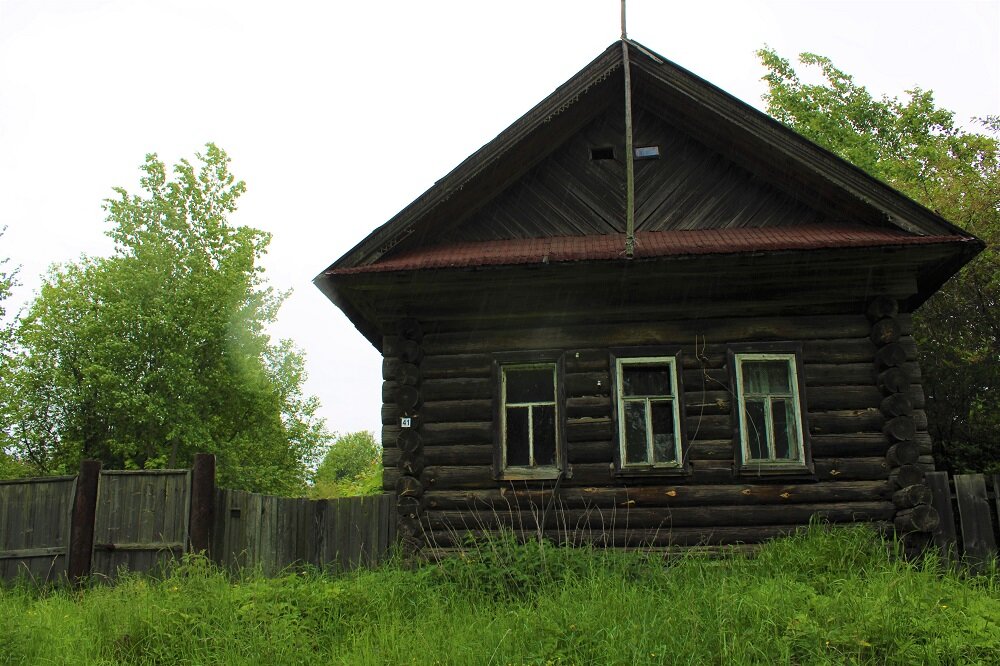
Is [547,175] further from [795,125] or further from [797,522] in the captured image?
[795,125]

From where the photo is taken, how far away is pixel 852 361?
389 inches

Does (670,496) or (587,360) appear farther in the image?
(587,360)

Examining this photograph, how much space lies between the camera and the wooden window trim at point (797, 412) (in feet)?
31.3

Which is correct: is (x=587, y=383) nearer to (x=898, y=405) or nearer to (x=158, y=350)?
(x=898, y=405)

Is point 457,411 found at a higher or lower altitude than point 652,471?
higher

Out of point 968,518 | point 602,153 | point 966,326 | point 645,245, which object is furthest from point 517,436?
point 966,326

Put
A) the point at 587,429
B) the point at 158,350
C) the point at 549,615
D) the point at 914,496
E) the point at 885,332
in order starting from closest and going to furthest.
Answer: the point at 549,615 → the point at 914,496 → the point at 885,332 → the point at 587,429 → the point at 158,350

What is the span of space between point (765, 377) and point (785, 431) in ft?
2.28

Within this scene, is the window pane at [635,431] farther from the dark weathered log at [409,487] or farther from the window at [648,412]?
the dark weathered log at [409,487]

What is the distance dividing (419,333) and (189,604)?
430cm

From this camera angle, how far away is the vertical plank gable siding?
9.77m

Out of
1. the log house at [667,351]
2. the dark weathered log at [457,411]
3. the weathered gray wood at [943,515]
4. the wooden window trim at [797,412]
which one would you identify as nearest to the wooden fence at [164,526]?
the log house at [667,351]

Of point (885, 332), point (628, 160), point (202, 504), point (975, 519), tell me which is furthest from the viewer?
point (628, 160)

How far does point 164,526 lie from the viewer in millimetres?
9695
